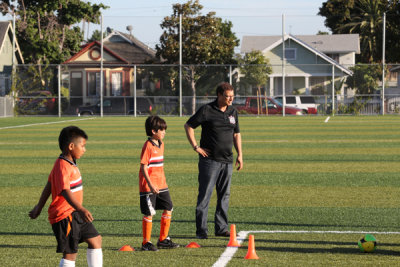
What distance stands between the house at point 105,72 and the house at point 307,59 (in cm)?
996

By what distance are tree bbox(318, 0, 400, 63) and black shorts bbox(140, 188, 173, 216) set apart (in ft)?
239

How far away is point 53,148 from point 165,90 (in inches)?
1010

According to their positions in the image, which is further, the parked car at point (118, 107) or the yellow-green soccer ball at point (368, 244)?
the parked car at point (118, 107)

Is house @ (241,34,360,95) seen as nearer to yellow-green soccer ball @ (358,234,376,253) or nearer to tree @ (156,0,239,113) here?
tree @ (156,0,239,113)

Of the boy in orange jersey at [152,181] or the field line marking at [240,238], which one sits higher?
the boy in orange jersey at [152,181]

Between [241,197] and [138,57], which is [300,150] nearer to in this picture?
[241,197]

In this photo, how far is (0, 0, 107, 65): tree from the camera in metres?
57.4

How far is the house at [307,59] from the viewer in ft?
166

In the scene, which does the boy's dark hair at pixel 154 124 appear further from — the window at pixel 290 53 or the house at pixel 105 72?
the window at pixel 290 53

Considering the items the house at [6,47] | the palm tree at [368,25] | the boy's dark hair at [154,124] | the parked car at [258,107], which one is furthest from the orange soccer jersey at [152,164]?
the palm tree at [368,25]

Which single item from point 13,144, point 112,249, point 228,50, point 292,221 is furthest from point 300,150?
point 228,50

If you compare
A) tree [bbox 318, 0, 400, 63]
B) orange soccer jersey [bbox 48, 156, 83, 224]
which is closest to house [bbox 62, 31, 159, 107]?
tree [bbox 318, 0, 400, 63]

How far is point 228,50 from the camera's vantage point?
5884 centimetres

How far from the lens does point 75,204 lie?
565 centimetres
